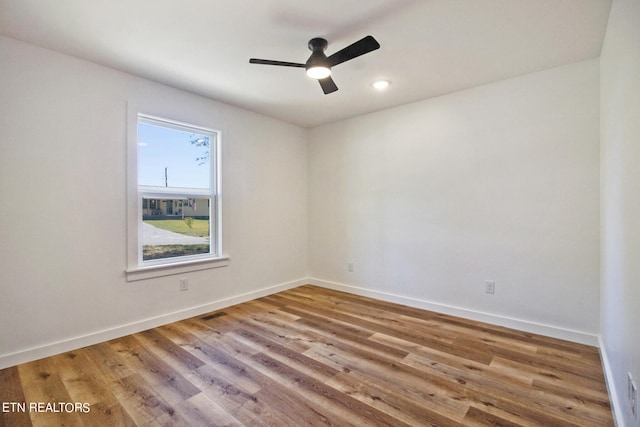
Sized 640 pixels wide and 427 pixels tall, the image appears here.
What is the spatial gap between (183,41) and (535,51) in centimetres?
281

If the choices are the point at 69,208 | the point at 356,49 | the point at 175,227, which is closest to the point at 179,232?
the point at 175,227

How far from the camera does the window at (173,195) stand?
297 centimetres

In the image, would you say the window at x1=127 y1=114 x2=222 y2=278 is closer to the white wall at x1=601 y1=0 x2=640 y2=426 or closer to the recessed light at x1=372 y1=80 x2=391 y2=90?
the recessed light at x1=372 y1=80 x2=391 y2=90

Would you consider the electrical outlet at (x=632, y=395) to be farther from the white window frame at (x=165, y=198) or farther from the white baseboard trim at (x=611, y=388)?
the white window frame at (x=165, y=198)

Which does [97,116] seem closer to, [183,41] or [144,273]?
[183,41]

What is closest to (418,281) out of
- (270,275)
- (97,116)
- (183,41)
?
(270,275)

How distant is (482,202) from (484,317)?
1198 mm

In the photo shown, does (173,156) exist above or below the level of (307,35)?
below

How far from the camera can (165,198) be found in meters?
3.20

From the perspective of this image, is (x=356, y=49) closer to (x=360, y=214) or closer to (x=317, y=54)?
(x=317, y=54)

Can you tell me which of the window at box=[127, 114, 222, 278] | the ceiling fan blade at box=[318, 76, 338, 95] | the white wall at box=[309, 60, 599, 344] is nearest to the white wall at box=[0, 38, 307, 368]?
the window at box=[127, 114, 222, 278]

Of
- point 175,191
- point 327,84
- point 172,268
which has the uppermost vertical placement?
point 327,84

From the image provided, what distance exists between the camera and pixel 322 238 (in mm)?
4582

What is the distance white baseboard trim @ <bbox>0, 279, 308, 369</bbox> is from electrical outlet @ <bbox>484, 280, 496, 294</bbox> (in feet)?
8.91
